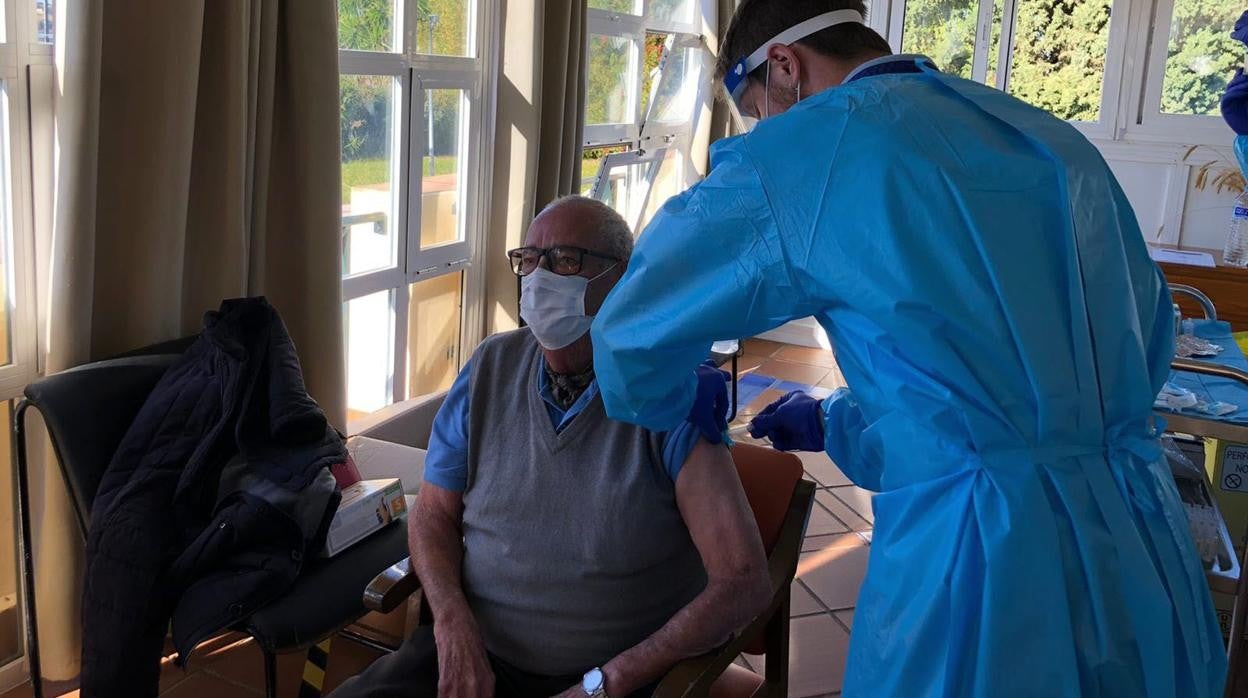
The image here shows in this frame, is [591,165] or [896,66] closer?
[896,66]

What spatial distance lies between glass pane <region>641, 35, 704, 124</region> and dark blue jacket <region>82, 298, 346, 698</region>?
3394 mm

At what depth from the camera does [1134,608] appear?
1.09 metres

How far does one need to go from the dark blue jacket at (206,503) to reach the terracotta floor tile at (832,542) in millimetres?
1727

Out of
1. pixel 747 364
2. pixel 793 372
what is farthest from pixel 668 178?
pixel 793 372

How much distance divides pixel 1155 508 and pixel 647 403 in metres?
0.59

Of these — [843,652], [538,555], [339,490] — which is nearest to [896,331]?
[538,555]

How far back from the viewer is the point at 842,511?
3576 mm

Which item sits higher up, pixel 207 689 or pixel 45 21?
pixel 45 21

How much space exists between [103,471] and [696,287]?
1315 millimetres

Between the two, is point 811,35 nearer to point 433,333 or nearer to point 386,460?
point 386,460

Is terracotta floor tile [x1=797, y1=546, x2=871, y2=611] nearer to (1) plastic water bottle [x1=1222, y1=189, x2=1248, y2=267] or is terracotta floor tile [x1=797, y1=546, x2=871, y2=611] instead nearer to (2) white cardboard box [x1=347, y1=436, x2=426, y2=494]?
(2) white cardboard box [x1=347, y1=436, x2=426, y2=494]

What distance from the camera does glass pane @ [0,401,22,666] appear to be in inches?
87.2

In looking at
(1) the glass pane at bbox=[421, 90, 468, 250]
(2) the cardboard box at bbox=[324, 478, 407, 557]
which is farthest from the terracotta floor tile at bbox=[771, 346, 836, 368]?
(2) the cardboard box at bbox=[324, 478, 407, 557]

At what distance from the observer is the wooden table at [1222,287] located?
4234mm
